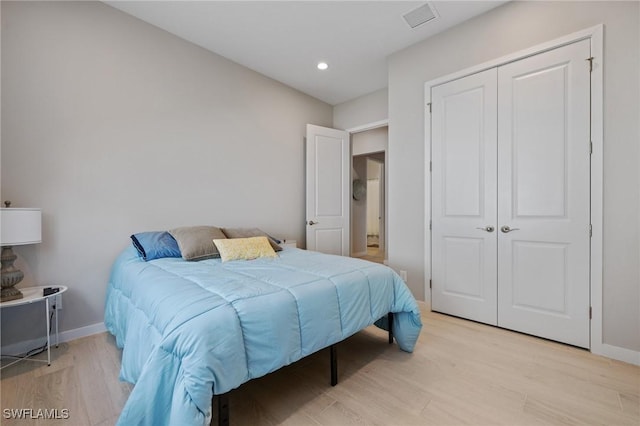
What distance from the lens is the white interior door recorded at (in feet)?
13.2

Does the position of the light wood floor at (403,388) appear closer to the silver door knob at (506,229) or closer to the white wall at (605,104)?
the white wall at (605,104)

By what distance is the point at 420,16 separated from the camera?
2.54m

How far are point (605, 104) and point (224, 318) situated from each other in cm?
284

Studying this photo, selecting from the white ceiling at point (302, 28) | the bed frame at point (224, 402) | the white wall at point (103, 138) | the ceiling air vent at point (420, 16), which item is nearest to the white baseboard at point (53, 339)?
the white wall at point (103, 138)

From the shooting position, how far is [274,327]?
130 cm

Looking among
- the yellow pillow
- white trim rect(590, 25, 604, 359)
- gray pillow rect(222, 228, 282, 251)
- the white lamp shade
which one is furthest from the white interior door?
white trim rect(590, 25, 604, 359)

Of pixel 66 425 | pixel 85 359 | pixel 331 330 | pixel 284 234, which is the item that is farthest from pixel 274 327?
pixel 284 234

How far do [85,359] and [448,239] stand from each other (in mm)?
3147

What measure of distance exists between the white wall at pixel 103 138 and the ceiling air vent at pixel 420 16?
198 cm

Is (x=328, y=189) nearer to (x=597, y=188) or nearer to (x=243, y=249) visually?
(x=243, y=249)

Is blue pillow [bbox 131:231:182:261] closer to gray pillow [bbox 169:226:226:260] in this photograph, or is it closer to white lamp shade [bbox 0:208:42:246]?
gray pillow [bbox 169:226:226:260]

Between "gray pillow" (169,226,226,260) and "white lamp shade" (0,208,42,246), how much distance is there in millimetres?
864

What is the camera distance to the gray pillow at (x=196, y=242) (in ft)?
7.59

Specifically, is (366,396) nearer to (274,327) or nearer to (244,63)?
(274,327)
